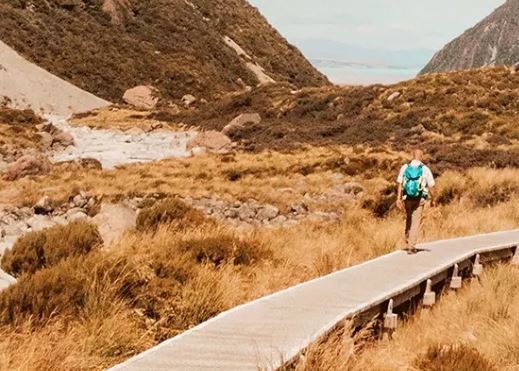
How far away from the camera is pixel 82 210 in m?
20.4

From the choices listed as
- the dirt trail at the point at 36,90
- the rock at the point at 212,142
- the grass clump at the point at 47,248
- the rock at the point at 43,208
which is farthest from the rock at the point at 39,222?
the dirt trail at the point at 36,90

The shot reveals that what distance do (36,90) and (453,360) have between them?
73.3 meters

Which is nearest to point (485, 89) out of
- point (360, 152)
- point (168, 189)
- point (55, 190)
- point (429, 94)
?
point (429, 94)

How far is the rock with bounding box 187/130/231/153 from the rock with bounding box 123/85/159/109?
124ft

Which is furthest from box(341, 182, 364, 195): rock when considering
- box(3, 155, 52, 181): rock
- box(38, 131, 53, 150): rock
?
box(38, 131, 53, 150): rock

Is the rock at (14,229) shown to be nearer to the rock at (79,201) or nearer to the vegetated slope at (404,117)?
the rock at (79,201)

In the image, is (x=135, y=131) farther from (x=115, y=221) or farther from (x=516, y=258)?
(x=516, y=258)

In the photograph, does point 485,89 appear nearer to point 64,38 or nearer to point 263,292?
point 263,292

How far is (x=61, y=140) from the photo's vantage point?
159 feet

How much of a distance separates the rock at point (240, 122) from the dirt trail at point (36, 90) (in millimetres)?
26086

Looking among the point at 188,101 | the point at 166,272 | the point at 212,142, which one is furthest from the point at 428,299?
the point at 188,101

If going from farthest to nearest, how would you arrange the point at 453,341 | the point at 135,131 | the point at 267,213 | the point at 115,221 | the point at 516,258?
1. the point at 135,131
2. the point at 267,213
3. the point at 115,221
4. the point at 516,258
5. the point at 453,341

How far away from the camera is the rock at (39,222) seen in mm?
18552

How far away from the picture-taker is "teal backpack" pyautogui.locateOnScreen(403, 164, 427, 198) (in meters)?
12.2
